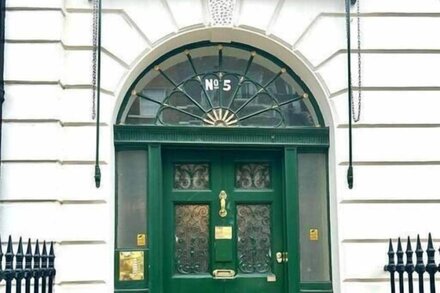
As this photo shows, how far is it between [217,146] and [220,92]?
0.66m

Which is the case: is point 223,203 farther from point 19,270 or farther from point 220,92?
point 19,270

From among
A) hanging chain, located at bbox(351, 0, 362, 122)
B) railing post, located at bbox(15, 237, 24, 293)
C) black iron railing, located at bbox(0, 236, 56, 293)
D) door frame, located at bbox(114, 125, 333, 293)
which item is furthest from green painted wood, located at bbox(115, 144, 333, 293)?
railing post, located at bbox(15, 237, 24, 293)

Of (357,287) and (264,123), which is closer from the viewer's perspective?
(357,287)

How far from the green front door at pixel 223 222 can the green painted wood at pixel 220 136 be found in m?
0.23

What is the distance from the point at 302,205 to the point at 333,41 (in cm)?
197

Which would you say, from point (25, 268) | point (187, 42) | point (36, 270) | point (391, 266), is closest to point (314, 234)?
point (391, 266)

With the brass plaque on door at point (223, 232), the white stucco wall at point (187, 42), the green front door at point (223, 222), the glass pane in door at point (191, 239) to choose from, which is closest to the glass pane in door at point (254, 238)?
the green front door at point (223, 222)

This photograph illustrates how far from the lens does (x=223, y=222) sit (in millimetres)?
7965

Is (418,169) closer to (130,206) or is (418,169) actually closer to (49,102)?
(130,206)

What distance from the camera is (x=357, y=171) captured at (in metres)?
7.67

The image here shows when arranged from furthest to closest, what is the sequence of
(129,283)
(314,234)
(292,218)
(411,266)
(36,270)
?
(314,234) < (292,218) < (129,283) < (411,266) < (36,270)

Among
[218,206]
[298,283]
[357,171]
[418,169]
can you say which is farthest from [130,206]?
[418,169]

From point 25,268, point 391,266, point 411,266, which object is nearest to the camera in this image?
point 25,268

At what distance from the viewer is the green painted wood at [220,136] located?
25.7ft
